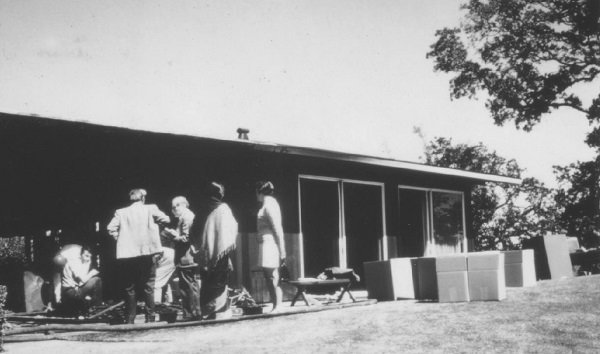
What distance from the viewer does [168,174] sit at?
29.9 ft

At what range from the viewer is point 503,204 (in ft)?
125

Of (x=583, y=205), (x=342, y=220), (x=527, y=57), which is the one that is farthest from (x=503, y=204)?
(x=342, y=220)

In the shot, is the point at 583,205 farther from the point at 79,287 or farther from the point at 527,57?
the point at 79,287

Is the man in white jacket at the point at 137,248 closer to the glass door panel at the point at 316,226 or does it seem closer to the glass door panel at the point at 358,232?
the glass door panel at the point at 358,232

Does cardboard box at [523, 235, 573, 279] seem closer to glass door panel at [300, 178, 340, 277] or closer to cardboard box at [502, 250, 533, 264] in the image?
cardboard box at [502, 250, 533, 264]

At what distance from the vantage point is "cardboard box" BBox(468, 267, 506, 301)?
7.11m

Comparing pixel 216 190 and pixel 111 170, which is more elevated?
pixel 111 170

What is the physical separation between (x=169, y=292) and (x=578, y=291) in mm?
5931

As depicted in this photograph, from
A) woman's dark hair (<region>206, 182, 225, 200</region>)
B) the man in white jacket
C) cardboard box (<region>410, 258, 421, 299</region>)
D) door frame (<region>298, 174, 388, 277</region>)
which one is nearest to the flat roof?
door frame (<region>298, 174, 388, 277</region>)

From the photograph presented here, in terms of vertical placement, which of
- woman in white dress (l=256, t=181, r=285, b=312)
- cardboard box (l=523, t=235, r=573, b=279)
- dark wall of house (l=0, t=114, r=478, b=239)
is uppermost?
dark wall of house (l=0, t=114, r=478, b=239)

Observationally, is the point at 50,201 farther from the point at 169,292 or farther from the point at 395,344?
the point at 395,344

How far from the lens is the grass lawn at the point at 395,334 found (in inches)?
173

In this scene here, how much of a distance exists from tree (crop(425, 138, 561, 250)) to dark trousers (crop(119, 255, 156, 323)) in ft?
105

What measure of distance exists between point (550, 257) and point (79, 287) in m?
9.42
